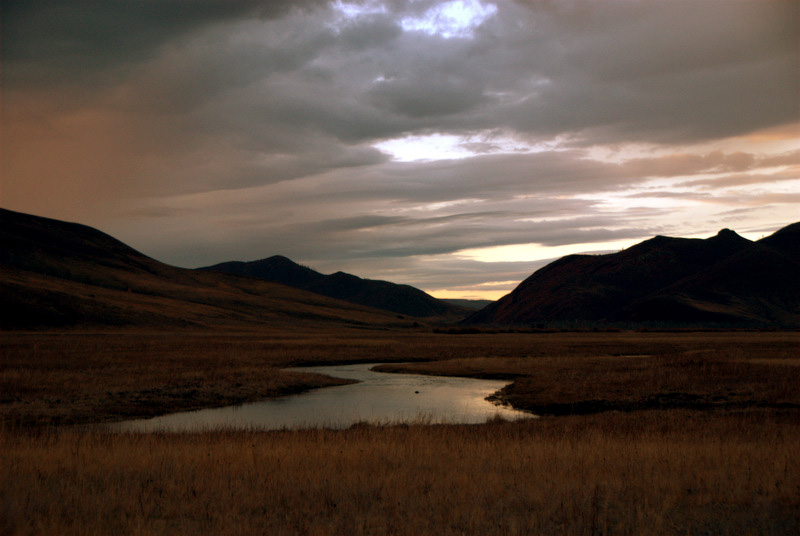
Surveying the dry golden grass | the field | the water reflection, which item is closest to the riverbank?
the field

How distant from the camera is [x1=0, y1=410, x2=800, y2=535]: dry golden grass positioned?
905 cm

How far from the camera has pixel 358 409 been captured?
3009 centimetres

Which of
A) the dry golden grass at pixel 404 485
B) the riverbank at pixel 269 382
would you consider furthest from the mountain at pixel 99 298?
the dry golden grass at pixel 404 485

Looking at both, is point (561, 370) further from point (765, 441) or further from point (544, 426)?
point (765, 441)

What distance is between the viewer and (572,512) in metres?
9.59

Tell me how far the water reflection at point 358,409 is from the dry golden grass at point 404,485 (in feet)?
24.7

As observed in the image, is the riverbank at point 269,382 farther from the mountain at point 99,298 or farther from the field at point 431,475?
the mountain at point 99,298

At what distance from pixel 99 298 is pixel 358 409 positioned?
116 meters

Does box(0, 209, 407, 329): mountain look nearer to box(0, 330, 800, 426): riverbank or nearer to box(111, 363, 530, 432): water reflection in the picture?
box(0, 330, 800, 426): riverbank

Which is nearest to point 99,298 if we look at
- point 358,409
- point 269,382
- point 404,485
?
point 269,382

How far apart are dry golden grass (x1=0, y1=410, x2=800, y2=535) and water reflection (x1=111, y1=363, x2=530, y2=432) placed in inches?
296

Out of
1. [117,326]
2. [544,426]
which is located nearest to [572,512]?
[544,426]

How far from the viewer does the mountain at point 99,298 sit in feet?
355

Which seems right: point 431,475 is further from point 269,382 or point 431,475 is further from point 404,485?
point 269,382
